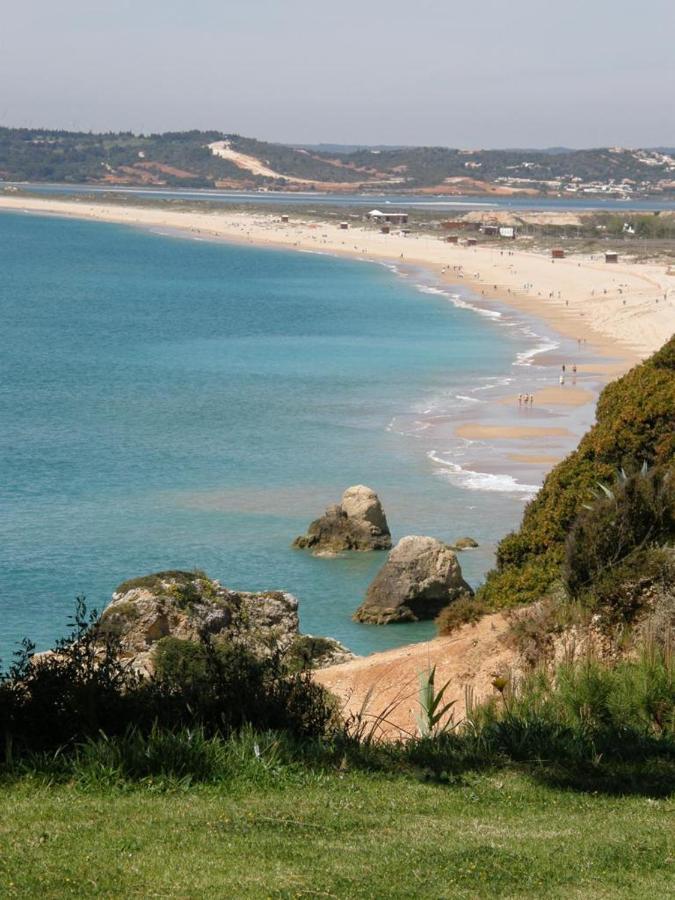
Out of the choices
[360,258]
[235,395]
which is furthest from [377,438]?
[360,258]

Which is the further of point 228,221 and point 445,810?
point 228,221

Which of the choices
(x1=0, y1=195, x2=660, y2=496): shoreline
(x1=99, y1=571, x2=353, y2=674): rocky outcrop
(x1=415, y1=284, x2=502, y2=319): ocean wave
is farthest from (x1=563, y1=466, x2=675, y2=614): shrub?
(x1=415, y1=284, x2=502, y2=319): ocean wave

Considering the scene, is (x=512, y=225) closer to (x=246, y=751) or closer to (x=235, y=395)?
(x=235, y=395)

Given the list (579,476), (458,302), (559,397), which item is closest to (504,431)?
(559,397)

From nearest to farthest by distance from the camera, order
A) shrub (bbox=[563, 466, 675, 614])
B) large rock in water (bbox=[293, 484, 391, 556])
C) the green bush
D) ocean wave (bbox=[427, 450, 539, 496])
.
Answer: shrub (bbox=[563, 466, 675, 614]) → the green bush → large rock in water (bbox=[293, 484, 391, 556]) → ocean wave (bbox=[427, 450, 539, 496])

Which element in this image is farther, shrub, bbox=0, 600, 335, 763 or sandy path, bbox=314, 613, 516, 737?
sandy path, bbox=314, 613, 516, 737

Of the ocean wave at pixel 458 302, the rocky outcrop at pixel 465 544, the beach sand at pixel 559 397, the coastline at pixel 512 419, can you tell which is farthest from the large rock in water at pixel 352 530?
the ocean wave at pixel 458 302

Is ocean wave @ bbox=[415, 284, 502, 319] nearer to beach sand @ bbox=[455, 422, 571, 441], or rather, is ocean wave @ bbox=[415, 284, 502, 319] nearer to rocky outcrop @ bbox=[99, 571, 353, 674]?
beach sand @ bbox=[455, 422, 571, 441]
